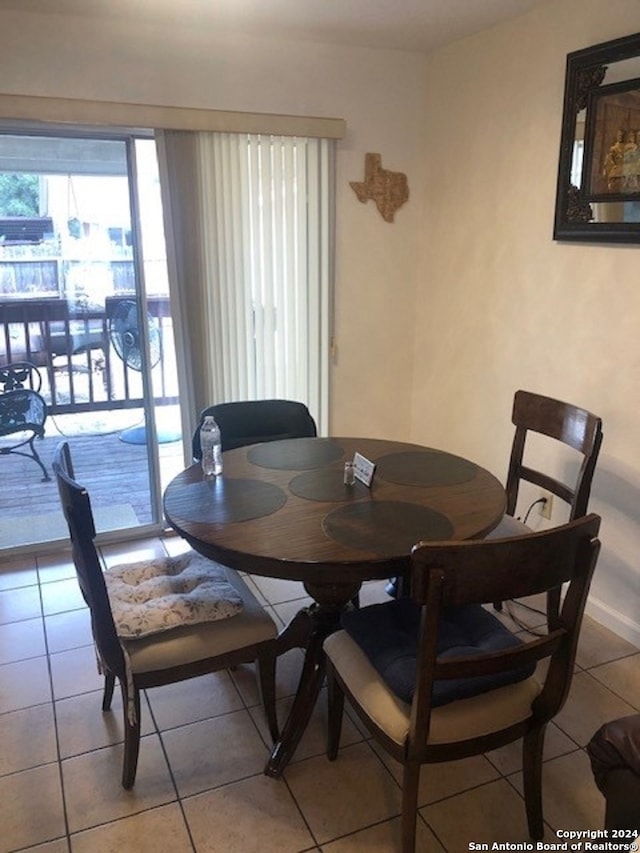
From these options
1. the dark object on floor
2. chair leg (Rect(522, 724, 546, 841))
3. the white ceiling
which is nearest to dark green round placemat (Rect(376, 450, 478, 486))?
chair leg (Rect(522, 724, 546, 841))

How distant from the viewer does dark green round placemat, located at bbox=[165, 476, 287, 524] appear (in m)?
1.93

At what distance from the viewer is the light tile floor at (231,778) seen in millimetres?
1766

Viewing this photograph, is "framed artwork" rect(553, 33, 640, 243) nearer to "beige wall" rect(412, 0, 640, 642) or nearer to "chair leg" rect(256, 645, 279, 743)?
"beige wall" rect(412, 0, 640, 642)

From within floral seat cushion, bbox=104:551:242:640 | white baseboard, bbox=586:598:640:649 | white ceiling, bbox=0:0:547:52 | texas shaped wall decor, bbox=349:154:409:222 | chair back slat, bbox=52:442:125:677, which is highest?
white ceiling, bbox=0:0:547:52

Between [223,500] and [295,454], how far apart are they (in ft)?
1.64

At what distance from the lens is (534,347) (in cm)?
294

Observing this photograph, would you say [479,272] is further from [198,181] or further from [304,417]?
[198,181]

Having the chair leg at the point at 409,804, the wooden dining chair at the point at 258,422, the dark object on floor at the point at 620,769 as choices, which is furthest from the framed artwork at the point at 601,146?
the chair leg at the point at 409,804

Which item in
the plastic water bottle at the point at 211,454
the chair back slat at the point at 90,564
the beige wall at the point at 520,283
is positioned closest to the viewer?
the chair back slat at the point at 90,564

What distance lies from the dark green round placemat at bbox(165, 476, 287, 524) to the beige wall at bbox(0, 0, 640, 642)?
1.42 m

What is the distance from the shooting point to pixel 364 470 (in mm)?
2172

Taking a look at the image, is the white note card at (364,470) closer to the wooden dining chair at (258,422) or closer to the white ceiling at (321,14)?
the wooden dining chair at (258,422)

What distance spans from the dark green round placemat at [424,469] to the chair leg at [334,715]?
2.18ft

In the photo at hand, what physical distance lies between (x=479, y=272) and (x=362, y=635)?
2.06m
